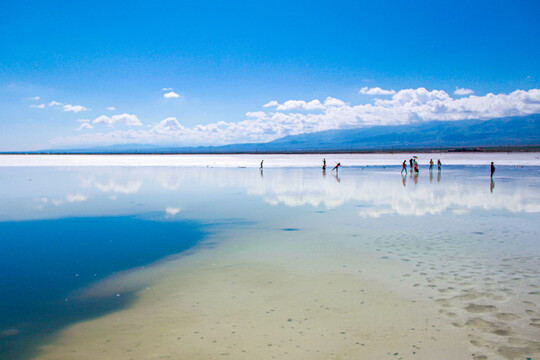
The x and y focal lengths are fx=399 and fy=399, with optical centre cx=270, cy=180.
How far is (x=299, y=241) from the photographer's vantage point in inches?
478

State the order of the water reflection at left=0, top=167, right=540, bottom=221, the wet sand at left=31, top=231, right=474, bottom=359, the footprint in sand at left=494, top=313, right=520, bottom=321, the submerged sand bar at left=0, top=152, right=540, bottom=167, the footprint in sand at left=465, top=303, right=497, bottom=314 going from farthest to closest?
the submerged sand bar at left=0, top=152, right=540, bottom=167, the water reflection at left=0, top=167, right=540, bottom=221, the footprint in sand at left=465, top=303, right=497, bottom=314, the footprint in sand at left=494, top=313, right=520, bottom=321, the wet sand at left=31, top=231, right=474, bottom=359

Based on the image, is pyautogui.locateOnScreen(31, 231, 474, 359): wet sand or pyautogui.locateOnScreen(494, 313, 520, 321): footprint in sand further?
pyautogui.locateOnScreen(494, 313, 520, 321): footprint in sand

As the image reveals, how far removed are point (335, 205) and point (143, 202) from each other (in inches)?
384

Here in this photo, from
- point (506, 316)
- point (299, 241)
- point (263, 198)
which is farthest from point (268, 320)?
point (263, 198)

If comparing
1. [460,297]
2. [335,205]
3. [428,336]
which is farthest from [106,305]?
[335,205]

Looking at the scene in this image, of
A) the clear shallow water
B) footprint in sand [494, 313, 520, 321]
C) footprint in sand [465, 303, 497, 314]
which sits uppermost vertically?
the clear shallow water

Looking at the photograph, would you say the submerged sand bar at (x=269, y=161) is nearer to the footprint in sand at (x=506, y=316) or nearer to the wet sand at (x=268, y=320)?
the wet sand at (x=268, y=320)

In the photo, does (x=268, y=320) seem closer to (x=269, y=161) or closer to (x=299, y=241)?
(x=299, y=241)

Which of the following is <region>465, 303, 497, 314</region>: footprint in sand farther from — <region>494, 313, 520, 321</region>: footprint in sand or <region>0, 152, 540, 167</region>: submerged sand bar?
<region>0, 152, 540, 167</region>: submerged sand bar

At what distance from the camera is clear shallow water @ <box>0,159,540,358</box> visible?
6.97m

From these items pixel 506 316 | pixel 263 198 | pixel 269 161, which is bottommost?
pixel 506 316

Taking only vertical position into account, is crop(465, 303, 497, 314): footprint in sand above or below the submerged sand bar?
below

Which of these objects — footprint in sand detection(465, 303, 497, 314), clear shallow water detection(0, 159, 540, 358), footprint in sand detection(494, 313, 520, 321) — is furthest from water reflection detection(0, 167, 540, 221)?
footprint in sand detection(494, 313, 520, 321)

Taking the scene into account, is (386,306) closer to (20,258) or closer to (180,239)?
(180,239)
